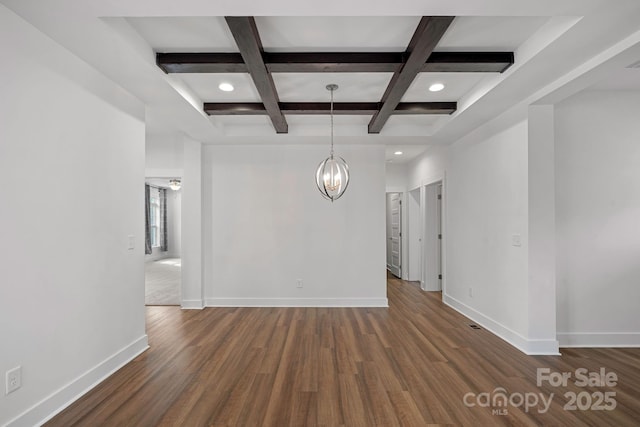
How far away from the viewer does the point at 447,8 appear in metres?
1.76

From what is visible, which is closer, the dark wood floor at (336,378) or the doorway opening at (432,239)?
the dark wood floor at (336,378)

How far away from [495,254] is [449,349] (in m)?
1.31

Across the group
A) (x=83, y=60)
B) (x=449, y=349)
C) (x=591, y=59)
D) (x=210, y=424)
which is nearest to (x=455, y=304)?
(x=449, y=349)

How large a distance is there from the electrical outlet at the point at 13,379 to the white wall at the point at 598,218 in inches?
180

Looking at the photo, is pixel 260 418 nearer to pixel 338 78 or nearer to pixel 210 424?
pixel 210 424

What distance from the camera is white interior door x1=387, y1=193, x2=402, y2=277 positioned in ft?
23.5

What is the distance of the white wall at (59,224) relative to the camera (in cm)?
182

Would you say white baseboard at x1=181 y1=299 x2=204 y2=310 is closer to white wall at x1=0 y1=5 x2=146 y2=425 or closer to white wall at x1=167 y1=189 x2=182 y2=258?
white wall at x1=0 y1=5 x2=146 y2=425

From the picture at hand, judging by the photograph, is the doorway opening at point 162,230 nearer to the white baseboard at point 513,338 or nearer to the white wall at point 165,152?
the white wall at point 165,152

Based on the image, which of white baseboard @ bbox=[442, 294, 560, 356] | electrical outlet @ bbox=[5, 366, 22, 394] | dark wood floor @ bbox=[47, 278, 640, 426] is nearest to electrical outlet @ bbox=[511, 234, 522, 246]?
white baseboard @ bbox=[442, 294, 560, 356]

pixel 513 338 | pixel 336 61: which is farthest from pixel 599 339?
pixel 336 61

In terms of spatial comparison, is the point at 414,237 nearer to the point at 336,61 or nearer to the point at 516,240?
the point at 516,240

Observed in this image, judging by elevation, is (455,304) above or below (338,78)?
below

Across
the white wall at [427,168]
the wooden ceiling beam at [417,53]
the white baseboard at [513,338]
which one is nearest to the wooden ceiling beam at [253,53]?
the wooden ceiling beam at [417,53]
